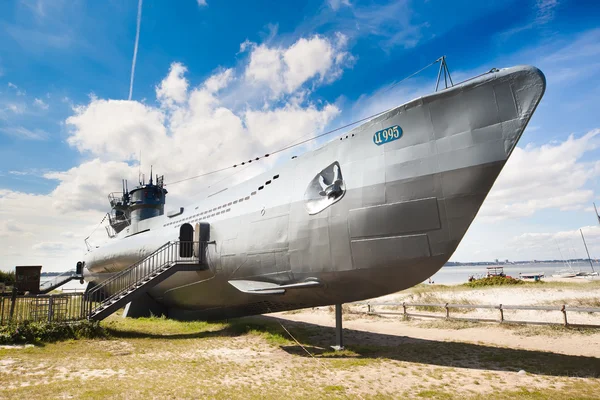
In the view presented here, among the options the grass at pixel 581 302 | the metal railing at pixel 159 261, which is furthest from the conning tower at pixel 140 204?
the grass at pixel 581 302

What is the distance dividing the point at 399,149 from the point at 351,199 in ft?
6.22

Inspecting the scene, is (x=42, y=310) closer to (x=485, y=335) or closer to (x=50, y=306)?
(x=50, y=306)

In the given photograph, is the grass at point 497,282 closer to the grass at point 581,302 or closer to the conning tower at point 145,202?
the grass at point 581,302

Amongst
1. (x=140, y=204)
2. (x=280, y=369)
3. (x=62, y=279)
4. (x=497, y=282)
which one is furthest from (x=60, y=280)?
(x=497, y=282)

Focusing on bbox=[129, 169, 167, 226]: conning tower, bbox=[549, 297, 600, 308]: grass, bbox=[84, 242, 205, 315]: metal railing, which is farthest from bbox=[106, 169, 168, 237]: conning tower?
bbox=[549, 297, 600, 308]: grass

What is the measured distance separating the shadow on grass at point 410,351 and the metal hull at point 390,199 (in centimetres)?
174

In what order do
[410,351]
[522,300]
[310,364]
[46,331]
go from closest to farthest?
[310,364] → [410,351] → [46,331] → [522,300]

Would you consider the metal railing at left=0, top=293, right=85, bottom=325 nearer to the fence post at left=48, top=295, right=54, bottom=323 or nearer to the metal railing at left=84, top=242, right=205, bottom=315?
the fence post at left=48, top=295, right=54, bottom=323

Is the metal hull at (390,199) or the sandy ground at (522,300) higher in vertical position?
the metal hull at (390,199)

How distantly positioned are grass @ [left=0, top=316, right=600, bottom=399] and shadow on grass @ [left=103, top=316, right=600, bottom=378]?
3 cm

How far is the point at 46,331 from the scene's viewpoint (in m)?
13.2

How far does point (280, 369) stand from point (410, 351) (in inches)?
A: 180

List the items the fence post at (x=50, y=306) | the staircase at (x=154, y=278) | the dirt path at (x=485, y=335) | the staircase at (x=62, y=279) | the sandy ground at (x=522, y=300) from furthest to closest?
the staircase at (x=62, y=279) < the sandy ground at (x=522, y=300) < the staircase at (x=154, y=278) < the fence post at (x=50, y=306) < the dirt path at (x=485, y=335)

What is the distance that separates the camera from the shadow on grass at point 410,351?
9.91 meters
